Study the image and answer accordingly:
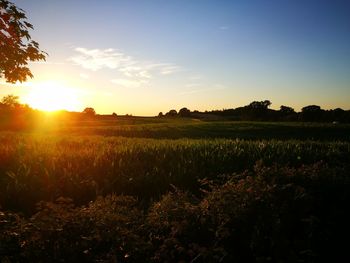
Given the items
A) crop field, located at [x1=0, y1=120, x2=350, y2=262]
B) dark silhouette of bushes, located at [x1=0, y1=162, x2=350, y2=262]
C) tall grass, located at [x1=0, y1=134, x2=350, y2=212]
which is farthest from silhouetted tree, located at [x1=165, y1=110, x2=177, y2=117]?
dark silhouette of bushes, located at [x1=0, y1=162, x2=350, y2=262]

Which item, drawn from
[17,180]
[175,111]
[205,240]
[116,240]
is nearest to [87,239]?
[116,240]

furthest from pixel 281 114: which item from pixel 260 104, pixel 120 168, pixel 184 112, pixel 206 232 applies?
pixel 206 232

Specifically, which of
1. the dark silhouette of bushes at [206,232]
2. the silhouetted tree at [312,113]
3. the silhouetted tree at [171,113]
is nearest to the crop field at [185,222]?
the dark silhouette of bushes at [206,232]

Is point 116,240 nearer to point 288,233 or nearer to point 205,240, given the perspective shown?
point 205,240

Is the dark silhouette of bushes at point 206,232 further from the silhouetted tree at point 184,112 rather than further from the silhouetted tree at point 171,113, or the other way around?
the silhouetted tree at point 171,113

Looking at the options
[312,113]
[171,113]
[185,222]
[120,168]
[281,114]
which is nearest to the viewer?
[185,222]

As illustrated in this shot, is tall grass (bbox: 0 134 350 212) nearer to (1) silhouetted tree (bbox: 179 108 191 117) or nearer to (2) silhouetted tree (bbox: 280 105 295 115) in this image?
(2) silhouetted tree (bbox: 280 105 295 115)

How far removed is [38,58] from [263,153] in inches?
372

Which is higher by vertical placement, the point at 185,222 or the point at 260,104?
the point at 260,104

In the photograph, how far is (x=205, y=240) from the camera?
5.46m

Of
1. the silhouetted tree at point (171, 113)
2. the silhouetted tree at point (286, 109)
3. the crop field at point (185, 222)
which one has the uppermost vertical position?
the silhouetted tree at point (286, 109)

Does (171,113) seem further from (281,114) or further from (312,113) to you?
(312,113)

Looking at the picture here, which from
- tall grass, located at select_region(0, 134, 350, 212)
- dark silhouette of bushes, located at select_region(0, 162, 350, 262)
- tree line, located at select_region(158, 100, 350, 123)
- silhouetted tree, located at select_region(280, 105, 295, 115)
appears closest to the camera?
dark silhouette of bushes, located at select_region(0, 162, 350, 262)

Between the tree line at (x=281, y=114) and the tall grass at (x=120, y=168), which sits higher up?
the tree line at (x=281, y=114)
